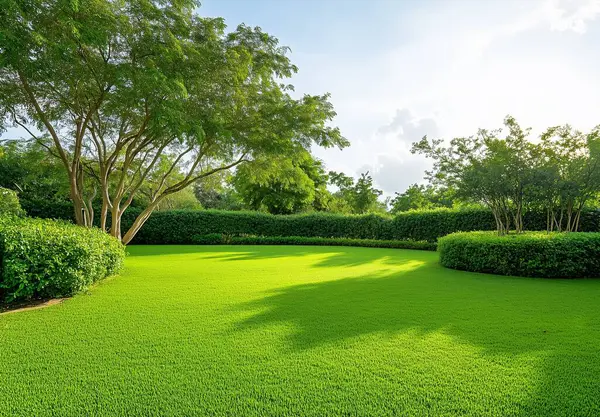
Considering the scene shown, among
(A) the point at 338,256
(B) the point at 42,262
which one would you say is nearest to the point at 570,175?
(A) the point at 338,256

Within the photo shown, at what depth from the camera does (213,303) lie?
480cm

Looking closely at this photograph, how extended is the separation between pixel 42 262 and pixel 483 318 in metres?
5.80

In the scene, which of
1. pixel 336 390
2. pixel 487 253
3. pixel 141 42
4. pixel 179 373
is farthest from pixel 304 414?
pixel 141 42

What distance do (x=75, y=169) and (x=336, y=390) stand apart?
34.4ft

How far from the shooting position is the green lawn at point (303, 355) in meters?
2.23

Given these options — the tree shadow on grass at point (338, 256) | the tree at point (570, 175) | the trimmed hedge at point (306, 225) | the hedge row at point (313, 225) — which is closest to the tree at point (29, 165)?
the trimmed hedge at point (306, 225)

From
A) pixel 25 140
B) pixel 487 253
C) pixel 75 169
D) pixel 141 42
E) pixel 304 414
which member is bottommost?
pixel 304 414

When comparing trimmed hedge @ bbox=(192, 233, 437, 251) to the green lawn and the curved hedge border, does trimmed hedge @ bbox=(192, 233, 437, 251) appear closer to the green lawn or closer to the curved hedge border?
the curved hedge border

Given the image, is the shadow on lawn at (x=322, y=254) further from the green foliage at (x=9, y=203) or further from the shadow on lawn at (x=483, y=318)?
the green foliage at (x=9, y=203)

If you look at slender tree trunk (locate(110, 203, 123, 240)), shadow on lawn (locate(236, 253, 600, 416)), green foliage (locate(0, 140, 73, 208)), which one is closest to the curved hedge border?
shadow on lawn (locate(236, 253, 600, 416))

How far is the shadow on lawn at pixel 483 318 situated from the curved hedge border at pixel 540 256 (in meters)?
0.67

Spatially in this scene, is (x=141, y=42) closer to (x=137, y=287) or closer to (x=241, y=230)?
(x=137, y=287)

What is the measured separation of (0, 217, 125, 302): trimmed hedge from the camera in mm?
4398

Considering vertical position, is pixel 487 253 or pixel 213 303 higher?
pixel 487 253
